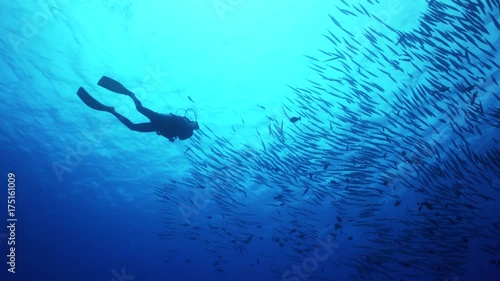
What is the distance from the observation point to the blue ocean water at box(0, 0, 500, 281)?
9781mm

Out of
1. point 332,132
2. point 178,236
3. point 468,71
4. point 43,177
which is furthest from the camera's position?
point 178,236

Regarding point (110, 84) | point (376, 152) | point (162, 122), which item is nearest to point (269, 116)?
point (376, 152)

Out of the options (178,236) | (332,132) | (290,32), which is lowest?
(178,236)

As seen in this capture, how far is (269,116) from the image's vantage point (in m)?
13.2

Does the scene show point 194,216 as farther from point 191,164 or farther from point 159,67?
point 159,67

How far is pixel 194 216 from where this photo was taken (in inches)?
974

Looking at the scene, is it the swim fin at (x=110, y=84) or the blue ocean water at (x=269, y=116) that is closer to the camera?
the swim fin at (x=110, y=84)

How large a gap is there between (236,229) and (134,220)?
9.04 meters

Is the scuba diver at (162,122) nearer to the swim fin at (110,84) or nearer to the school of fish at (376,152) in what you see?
the swim fin at (110,84)

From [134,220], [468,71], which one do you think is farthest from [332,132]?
[134,220]

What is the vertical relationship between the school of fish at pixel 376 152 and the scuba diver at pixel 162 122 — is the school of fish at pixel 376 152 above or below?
above

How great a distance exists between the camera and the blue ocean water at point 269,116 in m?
9.78

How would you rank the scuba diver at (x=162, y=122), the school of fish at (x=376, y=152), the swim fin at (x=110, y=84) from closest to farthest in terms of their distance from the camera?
the scuba diver at (x=162, y=122) → the swim fin at (x=110, y=84) → the school of fish at (x=376, y=152)

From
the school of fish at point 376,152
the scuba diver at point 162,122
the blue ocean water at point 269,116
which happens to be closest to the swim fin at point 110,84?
the scuba diver at point 162,122
